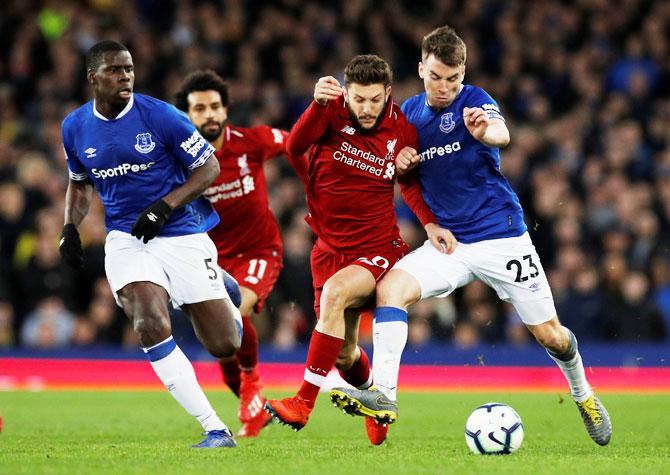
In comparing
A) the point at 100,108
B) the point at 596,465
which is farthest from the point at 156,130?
the point at 596,465

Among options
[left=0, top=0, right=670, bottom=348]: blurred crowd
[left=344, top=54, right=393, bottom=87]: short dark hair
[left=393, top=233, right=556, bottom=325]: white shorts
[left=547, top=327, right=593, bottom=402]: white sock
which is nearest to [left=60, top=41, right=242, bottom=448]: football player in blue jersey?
[left=344, top=54, right=393, bottom=87]: short dark hair

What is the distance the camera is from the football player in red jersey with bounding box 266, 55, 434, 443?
7.74m

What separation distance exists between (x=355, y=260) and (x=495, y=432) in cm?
153

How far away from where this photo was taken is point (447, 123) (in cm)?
795

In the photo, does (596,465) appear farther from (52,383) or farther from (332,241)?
(52,383)

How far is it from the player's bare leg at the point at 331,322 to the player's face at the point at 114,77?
1836mm

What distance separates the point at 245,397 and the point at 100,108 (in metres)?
2.72

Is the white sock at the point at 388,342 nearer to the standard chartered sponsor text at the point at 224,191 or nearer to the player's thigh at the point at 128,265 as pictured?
the player's thigh at the point at 128,265

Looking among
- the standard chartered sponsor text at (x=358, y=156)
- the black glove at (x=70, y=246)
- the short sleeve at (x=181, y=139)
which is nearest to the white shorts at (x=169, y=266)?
the black glove at (x=70, y=246)

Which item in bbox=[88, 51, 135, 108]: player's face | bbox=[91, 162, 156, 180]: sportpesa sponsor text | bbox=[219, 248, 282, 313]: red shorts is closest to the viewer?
bbox=[88, 51, 135, 108]: player's face

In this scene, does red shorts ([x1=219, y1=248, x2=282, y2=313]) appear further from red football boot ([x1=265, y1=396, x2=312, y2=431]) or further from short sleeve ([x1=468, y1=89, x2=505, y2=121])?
short sleeve ([x1=468, y1=89, x2=505, y2=121])

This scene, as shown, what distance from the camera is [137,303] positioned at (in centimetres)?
768

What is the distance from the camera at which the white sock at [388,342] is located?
7582mm

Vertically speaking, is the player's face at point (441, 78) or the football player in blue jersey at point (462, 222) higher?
the player's face at point (441, 78)
